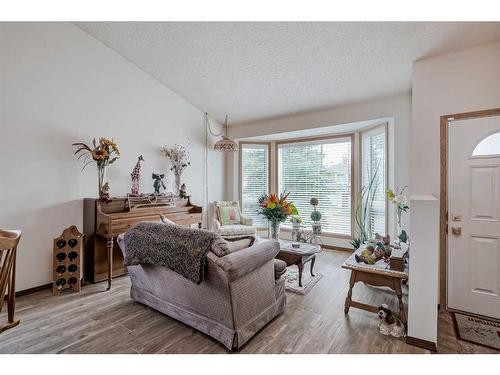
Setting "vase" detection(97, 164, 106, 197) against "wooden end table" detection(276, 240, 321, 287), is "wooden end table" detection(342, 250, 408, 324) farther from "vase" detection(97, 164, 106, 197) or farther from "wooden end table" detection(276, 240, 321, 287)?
"vase" detection(97, 164, 106, 197)

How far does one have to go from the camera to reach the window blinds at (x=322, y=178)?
5.00 meters

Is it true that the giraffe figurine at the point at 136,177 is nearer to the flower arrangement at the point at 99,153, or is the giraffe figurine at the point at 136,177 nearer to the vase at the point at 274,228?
the flower arrangement at the point at 99,153

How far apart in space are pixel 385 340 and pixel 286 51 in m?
3.26

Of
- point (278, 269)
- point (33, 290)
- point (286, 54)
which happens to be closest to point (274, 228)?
point (278, 269)

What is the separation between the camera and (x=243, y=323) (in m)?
2.00

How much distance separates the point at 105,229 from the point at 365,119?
4223 mm

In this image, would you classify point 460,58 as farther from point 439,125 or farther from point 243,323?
point 243,323

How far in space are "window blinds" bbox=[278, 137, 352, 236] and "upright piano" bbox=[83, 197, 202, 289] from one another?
321 cm

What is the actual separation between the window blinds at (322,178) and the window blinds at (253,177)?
38 centimetres

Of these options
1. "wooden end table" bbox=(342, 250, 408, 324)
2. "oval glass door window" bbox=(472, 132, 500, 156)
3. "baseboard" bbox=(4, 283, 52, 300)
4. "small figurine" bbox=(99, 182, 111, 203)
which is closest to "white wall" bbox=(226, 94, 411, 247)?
"oval glass door window" bbox=(472, 132, 500, 156)

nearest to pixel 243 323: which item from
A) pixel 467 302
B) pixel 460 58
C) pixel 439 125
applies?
pixel 467 302

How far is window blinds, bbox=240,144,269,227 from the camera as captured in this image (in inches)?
231

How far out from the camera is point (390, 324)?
2189 mm

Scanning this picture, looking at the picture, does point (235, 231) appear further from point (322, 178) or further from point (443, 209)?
point (443, 209)
